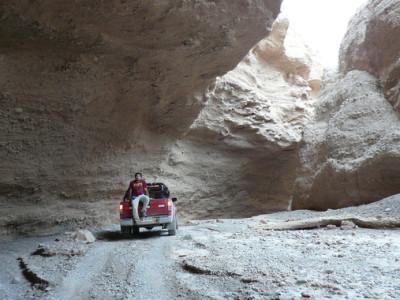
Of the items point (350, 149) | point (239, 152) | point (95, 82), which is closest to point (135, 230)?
point (95, 82)

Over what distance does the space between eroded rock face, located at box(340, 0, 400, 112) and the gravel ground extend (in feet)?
22.1

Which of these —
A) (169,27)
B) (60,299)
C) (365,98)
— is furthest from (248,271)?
(365,98)

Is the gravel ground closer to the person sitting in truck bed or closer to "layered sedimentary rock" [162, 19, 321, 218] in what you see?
the person sitting in truck bed

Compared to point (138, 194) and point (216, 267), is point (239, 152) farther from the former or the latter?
point (216, 267)

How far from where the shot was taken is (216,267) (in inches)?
208

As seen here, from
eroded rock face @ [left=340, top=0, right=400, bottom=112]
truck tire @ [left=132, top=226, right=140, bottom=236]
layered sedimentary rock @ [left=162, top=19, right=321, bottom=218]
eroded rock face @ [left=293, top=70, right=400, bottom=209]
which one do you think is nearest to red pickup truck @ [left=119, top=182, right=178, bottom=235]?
truck tire @ [left=132, top=226, right=140, bottom=236]

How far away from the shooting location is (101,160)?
1157 cm

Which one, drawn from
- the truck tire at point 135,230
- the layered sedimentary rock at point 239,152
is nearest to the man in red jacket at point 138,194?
the truck tire at point 135,230

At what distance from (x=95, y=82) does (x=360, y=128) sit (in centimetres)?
824

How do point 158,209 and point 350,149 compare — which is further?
point 350,149

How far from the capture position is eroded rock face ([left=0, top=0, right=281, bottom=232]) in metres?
8.08

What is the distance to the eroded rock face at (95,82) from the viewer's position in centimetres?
808

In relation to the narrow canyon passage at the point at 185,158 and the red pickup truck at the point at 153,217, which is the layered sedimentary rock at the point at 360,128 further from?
the red pickup truck at the point at 153,217

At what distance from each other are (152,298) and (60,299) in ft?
3.48
